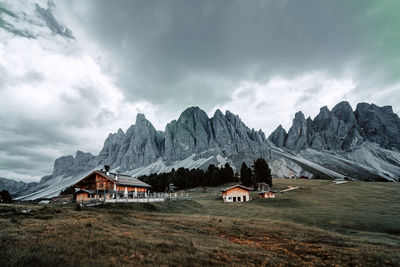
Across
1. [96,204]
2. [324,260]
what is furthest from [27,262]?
[96,204]

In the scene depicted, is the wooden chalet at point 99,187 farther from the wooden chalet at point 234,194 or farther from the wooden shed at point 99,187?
the wooden chalet at point 234,194

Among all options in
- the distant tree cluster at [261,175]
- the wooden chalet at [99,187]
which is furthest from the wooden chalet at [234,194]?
the distant tree cluster at [261,175]

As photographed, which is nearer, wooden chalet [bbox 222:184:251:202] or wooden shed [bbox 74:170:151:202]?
wooden shed [bbox 74:170:151:202]

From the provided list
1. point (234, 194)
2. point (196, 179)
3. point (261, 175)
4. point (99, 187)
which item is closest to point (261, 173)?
point (261, 175)

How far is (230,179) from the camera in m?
102

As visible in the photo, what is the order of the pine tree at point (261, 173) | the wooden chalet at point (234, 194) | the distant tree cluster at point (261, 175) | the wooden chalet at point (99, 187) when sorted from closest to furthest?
the wooden chalet at point (99, 187)
the wooden chalet at point (234, 194)
the distant tree cluster at point (261, 175)
the pine tree at point (261, 173)

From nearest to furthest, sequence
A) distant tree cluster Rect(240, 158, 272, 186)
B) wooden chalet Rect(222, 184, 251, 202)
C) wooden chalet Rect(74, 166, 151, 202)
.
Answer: wooden chalet Rect(74, 166, 151, 202) → wooden chalet Rect(222, 184, 251, 202) → distant tree cluster Rect(240, 158, 272, 186)

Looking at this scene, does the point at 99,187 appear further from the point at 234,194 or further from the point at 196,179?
the point at 196,179

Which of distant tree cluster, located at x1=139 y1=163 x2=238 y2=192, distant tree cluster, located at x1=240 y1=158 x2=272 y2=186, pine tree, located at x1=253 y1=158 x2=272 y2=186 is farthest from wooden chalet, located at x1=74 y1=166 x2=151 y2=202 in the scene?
distant tree cluster, located at x1=139 y1=163 x2=238 y2=192

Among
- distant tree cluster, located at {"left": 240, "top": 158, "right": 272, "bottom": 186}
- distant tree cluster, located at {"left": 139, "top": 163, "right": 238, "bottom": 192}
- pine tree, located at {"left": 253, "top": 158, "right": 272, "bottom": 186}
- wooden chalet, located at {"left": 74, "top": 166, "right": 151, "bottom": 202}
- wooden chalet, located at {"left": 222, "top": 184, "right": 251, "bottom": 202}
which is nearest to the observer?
wooden chalet, located at {"left": 74, "top": 166, "right": 151, "bottom": 202}

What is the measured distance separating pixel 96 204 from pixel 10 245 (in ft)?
77.9

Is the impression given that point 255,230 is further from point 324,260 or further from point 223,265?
point 223,265

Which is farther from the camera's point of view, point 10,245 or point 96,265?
point 10,245

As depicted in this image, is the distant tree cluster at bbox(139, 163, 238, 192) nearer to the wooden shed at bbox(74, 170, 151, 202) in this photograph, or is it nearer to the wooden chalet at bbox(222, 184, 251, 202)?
the wooden chalet at bbox(222, 184, 251, 202)
